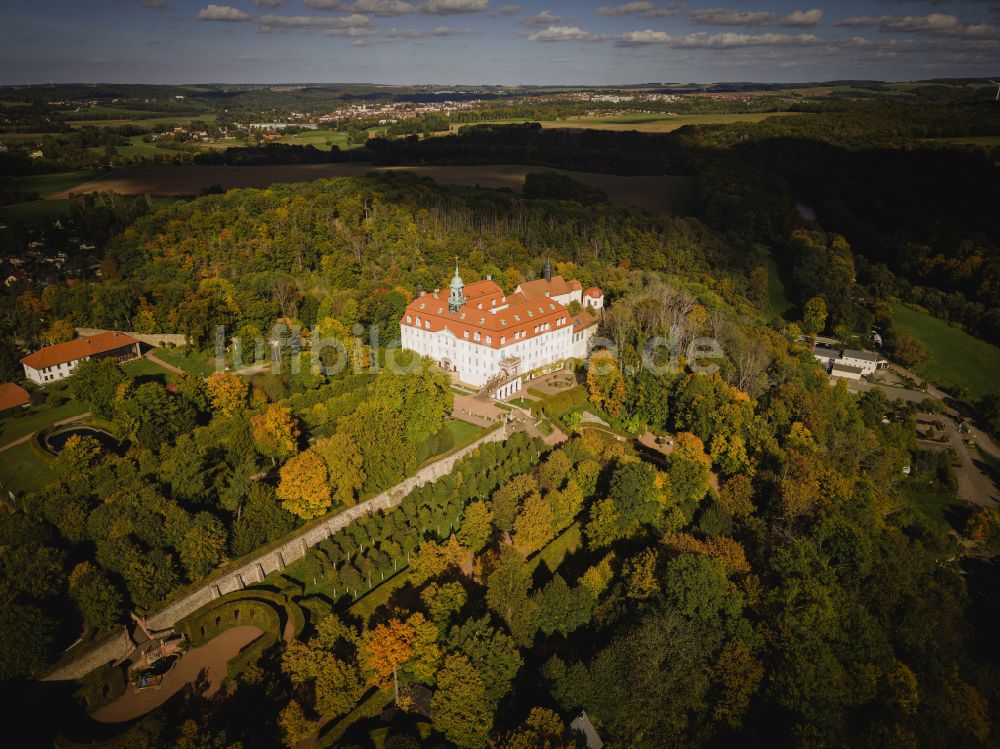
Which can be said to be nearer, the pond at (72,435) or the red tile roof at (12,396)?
the pond at (72,435)

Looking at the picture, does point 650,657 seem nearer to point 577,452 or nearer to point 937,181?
point 577,452

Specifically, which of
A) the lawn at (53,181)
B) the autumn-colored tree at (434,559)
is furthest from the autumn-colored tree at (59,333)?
the lawn at (53,181)

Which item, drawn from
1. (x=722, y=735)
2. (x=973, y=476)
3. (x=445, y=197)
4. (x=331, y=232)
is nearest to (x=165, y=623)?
(x=722, y=735)

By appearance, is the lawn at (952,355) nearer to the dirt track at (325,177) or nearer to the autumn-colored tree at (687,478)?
the dirt track at (325,177)

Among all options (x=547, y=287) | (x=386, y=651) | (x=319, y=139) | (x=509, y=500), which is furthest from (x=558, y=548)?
(x=319, y=139)

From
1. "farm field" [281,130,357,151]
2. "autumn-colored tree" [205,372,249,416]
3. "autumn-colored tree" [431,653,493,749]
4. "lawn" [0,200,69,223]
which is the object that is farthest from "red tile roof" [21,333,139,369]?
"farm field" [281,130,357,151]

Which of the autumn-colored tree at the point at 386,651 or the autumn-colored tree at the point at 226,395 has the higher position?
the autumn-colored tree at the point at 226,395
